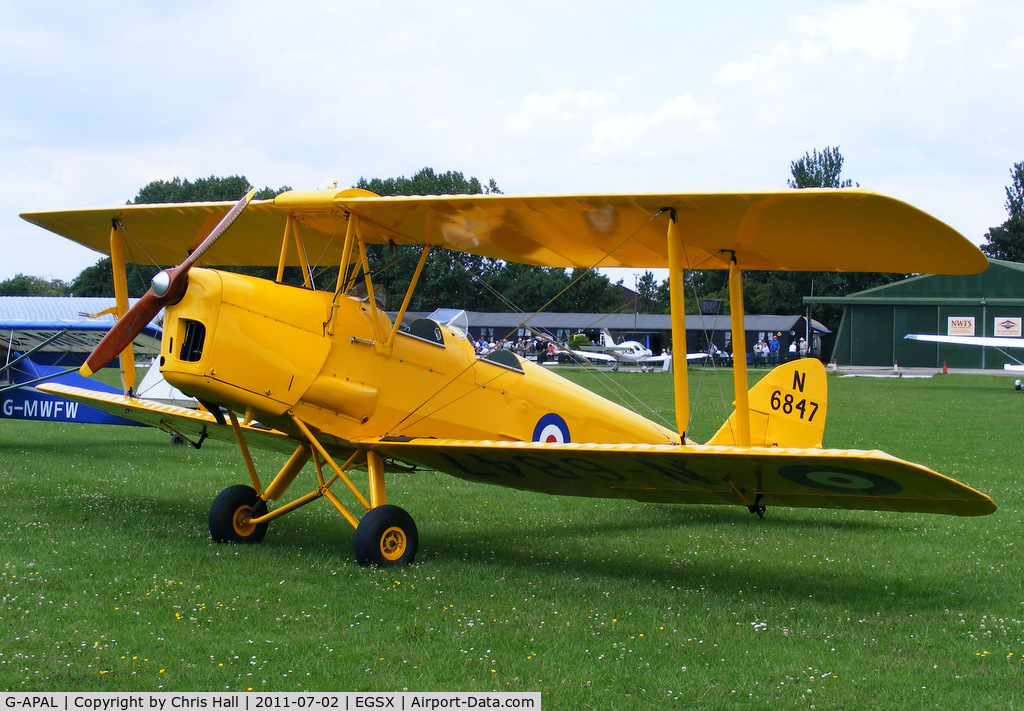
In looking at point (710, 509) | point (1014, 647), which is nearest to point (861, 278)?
point (710, 509)

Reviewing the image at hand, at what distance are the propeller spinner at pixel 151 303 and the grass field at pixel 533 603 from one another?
5.13ft

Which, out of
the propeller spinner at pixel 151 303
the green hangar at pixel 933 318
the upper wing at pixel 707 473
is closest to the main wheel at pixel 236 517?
the upper wing at pixel 707 473

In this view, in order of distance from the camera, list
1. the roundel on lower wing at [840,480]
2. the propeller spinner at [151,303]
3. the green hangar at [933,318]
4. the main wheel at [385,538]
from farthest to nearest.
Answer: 1. the green hangar at [933,318]
2. the main wheel at [385,538]
3. the propeller spinner at [151,303]
4. the roundel on lower wing at [840,480]

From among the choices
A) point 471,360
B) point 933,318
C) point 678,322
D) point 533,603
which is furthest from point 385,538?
point 933,318

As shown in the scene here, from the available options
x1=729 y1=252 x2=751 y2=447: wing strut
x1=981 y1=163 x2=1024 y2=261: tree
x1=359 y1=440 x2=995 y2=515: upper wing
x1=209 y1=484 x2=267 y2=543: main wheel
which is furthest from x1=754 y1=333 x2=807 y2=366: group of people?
x1=209 y1=484 x2=267 y2=543: main wheel

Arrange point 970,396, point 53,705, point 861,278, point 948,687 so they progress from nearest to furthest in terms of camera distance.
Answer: point 53,705 → point 948,687 → point 970,396 → point 861,278

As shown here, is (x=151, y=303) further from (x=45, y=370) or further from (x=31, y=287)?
(x=31, y=287)

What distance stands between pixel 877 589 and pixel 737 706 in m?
2.80

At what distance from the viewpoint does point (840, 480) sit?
586 cm

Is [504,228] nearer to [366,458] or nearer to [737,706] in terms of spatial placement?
[366,458]

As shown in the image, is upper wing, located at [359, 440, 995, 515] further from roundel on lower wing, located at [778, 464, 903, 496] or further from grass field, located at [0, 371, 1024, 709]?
grass field, located at [0, 371, 1024, 709]

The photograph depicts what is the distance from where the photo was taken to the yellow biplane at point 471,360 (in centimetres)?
608

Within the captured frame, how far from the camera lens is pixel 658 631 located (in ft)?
17.4

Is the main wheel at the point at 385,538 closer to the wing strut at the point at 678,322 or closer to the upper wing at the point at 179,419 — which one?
the upper wing at the point at 179,419
